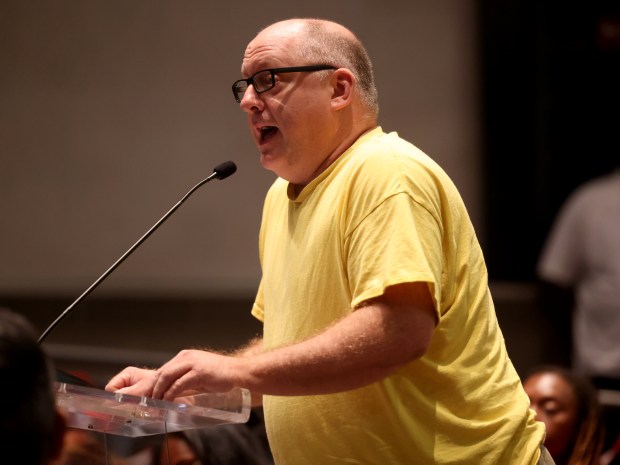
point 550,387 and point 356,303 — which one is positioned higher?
point 356,303

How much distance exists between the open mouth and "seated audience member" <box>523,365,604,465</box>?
1807mm

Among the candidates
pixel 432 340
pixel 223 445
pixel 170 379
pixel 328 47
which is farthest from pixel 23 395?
pixel 223 445

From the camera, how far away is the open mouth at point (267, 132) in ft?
7.12

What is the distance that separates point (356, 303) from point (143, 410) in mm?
390

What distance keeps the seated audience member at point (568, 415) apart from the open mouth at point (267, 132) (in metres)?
1.81

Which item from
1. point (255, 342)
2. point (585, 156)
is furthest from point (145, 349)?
point (255, 342)

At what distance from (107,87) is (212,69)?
556 mm

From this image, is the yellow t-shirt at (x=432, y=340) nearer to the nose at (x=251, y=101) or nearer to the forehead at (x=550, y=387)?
the nose at (x=251, y=101)

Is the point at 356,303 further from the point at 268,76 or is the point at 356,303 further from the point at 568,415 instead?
the point at 568,415

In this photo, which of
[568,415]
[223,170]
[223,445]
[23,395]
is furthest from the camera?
[568,415]

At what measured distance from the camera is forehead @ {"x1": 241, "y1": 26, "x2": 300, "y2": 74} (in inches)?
84.4

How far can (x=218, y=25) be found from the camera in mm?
5797

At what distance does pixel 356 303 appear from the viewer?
6.09 feet

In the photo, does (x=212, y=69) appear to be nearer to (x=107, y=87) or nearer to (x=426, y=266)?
(x=107, y=87)
